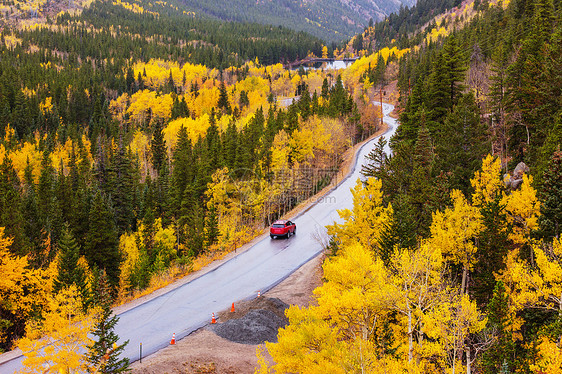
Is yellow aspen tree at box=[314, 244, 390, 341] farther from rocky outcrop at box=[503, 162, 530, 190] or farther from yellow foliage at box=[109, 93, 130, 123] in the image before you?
yellow foliage at box=[109, 93, 130, 123]

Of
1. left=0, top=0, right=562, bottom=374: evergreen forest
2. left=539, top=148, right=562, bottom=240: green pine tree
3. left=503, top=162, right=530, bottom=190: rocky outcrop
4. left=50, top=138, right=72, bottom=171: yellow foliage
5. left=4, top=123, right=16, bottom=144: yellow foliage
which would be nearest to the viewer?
left=0, top=0, right=562, bottom=374: evergreen forest

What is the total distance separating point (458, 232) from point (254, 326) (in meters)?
14.0

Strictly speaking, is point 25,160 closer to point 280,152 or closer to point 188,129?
point 188,129

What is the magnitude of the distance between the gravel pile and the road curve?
1894 millimetres

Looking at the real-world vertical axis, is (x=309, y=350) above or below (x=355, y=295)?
below

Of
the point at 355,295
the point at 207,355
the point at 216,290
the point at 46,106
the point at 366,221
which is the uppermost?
the point at 355,295

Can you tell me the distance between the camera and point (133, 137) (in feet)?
342

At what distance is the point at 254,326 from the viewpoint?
23.9 metres

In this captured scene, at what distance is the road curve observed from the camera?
22500 mm

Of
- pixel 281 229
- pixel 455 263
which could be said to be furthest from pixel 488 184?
pixel 281 229

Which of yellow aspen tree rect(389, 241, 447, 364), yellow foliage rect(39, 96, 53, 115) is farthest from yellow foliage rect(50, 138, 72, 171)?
yellow aspen tree rect(389, 241, 447, 364)

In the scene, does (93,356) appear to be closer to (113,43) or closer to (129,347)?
(129,347)

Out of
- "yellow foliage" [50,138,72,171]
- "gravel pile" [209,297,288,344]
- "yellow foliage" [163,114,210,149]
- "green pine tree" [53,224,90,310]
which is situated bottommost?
"yellow foliage" [50,138,72,171]

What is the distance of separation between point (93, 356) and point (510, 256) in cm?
2312
